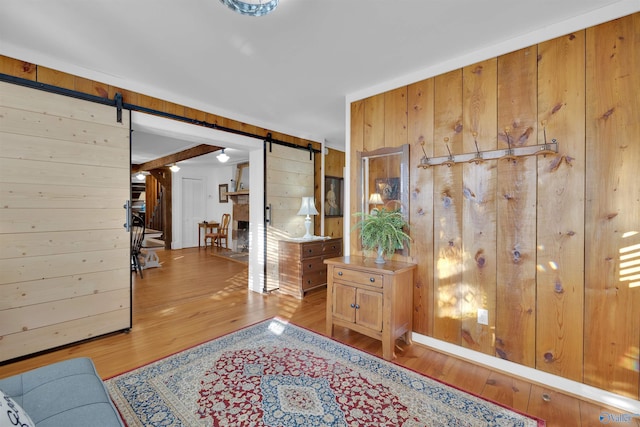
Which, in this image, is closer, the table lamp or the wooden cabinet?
the wooden cabinet

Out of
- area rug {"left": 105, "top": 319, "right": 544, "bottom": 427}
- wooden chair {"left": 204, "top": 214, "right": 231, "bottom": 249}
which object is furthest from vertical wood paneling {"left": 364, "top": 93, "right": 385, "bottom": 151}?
wooden chair {"left": 204, "top": 214, "right": 231, "bottom": 249}

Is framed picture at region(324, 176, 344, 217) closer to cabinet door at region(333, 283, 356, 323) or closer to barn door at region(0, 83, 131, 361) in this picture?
cabinet door at region(333, 283, 356, 323)

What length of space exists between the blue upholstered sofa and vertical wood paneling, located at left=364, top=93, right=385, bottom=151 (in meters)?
2.74

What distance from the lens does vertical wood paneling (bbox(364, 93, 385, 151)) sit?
297 cm

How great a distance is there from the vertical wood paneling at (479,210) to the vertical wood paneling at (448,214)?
48mm

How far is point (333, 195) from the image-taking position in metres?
5.59

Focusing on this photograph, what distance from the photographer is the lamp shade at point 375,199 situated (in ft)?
9.78

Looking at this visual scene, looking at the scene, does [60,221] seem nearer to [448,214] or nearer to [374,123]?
[374,123]

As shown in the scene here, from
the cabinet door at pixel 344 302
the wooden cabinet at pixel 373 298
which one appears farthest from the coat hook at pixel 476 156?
the cabinet door at pixel 344 302

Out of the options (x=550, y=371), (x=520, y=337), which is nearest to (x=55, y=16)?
(x=520, y=337)

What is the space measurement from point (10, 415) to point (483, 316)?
105 inches

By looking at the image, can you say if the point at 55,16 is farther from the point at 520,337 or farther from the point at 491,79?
the point at 520,337

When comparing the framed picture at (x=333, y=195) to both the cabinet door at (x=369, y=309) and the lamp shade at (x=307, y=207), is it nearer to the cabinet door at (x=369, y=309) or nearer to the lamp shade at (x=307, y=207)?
the lamp shade at (x=307, y=207)

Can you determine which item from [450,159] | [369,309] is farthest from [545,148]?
[369,309]
